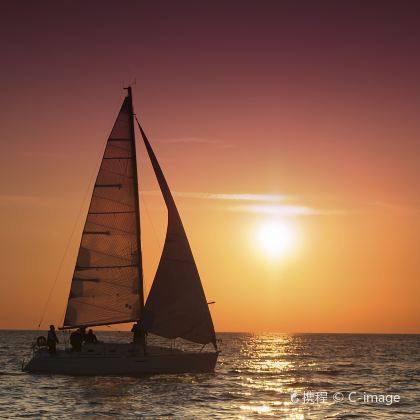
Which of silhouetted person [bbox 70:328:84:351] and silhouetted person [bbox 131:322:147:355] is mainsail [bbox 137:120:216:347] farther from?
silhouetted person [bbox 70:328:84:351]

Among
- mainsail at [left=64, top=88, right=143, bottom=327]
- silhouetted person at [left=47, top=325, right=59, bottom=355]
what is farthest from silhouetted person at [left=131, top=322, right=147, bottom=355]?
silhouetted person at [left=47, top=325, right=59, bottom=355]

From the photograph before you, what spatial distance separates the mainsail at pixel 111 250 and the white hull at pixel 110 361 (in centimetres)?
222

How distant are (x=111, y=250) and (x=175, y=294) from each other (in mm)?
4370

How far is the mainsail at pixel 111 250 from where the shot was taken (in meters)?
42.2

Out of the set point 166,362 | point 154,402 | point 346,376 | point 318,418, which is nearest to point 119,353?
point 166,362

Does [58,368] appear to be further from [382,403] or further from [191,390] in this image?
[382,403]

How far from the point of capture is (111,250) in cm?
4234

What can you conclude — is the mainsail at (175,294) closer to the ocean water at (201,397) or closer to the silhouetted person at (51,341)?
the ocean water at (201,397)

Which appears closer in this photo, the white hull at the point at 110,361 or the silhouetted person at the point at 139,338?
the white hull at the point at 110,361

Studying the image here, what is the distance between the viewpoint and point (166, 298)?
4200 cm

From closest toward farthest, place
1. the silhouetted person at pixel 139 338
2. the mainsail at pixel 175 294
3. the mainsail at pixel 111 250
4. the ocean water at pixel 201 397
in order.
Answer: the ocean water at pixel 201 397 → the silhouetted person at pixel 139 338 → the mainsail at pixel 175 294 → the mainsail at pixel 111 250

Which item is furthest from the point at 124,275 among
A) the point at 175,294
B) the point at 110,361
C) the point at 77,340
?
the point at 110,361

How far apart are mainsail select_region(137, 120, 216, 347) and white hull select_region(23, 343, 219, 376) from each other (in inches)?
Result: 57.3

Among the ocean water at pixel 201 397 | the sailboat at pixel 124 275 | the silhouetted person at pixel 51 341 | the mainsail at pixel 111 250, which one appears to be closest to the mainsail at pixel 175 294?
the sailboat at pixel 124 275
